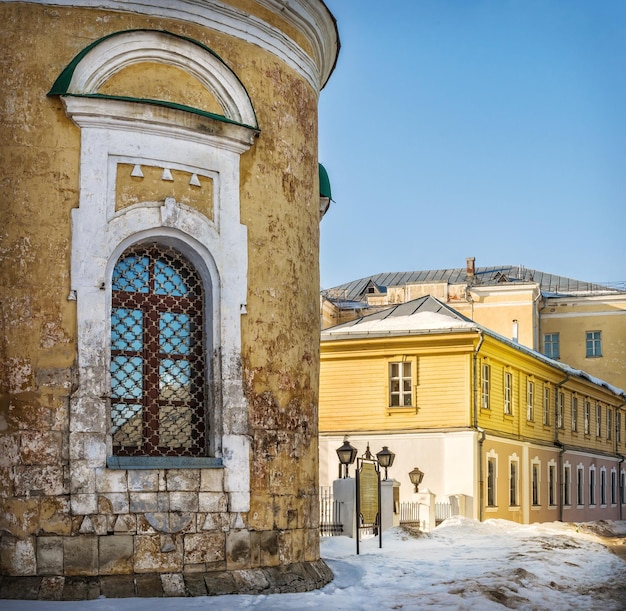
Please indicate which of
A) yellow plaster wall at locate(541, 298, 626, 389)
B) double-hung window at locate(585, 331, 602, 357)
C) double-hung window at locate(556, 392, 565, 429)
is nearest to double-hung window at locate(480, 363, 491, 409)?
double-hung window at locate(556, 392, 565, 429)

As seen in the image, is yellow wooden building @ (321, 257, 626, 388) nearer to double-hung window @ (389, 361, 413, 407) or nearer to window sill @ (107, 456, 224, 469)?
double-hung window @ (389, 361, 413, 407)

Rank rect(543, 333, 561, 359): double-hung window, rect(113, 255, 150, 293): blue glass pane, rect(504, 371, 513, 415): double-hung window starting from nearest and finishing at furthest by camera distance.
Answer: rect(113, 255, 150, 293): blue glass pane → rect(504, 371, 513, 415): double-hung window → rect(543, 333, 561, 359): double-hung window

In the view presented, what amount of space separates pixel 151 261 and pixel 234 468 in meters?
2.35

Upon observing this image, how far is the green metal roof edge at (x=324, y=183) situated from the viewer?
571 inches

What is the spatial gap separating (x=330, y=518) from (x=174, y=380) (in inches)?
368

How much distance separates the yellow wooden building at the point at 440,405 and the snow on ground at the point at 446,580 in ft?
23.8

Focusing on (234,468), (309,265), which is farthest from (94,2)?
(234,468)

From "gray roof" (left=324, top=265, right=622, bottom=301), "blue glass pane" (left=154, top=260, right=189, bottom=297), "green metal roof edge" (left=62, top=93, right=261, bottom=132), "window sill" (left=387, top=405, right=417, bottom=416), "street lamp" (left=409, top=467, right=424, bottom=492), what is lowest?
"street lamp" (left=409, top=467, right=424, bottom=492)

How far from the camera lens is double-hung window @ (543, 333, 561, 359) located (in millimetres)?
51750

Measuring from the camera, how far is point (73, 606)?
396 inches

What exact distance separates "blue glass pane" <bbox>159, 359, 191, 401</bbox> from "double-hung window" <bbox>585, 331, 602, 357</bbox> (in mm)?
41794

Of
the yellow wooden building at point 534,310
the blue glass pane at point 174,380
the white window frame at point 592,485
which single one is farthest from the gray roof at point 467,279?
the blue glass pane at point 174,380

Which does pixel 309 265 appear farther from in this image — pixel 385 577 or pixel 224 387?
pixel 385 577

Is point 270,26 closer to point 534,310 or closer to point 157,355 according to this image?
point 157,355
